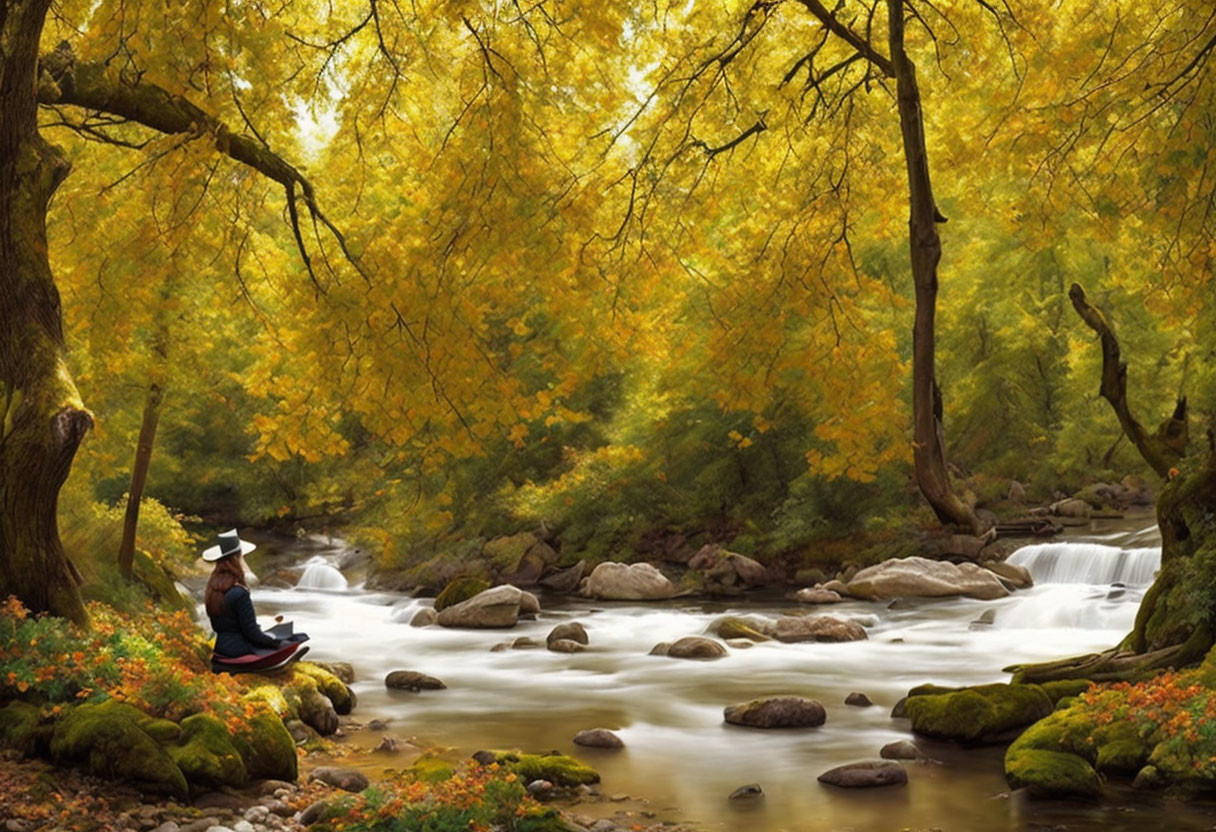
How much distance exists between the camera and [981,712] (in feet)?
37.1

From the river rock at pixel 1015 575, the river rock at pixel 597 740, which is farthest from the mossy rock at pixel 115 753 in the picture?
the river rock at pixel 1015 575

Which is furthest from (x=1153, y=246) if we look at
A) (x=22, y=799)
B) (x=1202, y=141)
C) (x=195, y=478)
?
A: (x=195, y=478)

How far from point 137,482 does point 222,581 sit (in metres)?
6.19

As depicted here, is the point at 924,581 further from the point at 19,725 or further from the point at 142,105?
the point at 19,725

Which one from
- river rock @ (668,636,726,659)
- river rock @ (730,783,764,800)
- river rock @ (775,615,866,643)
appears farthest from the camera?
river rock @ (775,615,866,643)

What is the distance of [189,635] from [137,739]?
509cm

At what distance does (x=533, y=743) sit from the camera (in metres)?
12.0

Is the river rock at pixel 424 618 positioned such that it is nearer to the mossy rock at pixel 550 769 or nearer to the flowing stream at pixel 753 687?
the flowing stream at pixel 753 687

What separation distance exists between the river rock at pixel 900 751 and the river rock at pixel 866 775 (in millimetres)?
519

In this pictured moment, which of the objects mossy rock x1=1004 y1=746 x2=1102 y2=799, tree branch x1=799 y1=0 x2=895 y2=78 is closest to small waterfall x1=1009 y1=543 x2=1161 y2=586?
mossy rock x1=1004 y1=746 x2=1102 y2=799

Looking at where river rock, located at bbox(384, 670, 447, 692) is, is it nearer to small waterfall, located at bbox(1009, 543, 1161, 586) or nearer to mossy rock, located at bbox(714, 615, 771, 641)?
mossy rock, located at bbox(714, 615, 771, 641)

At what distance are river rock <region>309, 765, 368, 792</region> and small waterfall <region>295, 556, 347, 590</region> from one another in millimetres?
20989

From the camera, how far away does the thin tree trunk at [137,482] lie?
51.6 ft

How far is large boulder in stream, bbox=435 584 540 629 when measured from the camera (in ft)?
66.7
